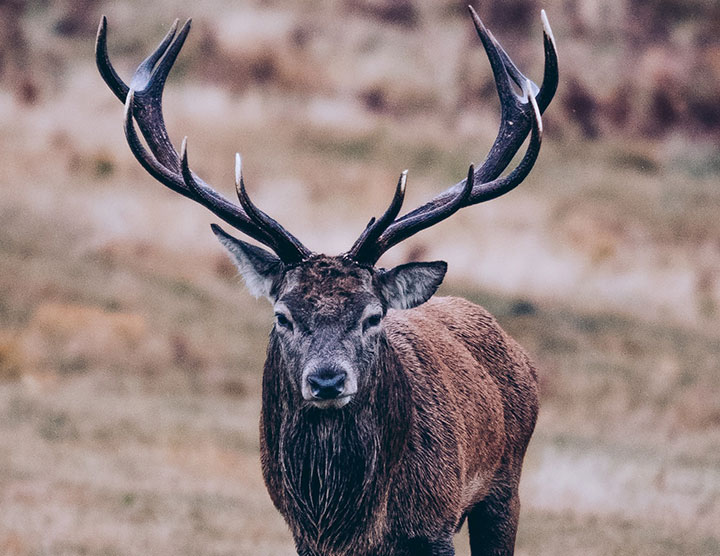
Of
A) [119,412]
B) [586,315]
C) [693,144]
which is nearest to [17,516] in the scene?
[119,412]

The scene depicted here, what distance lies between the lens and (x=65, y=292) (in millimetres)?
18031

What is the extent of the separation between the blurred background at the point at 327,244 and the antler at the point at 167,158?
102 centimetres

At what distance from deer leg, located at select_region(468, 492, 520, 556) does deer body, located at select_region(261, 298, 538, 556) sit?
0.28 meters

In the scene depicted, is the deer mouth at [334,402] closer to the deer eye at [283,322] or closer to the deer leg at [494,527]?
the deer eye at [283,322]

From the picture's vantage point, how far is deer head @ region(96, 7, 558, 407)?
5820mm

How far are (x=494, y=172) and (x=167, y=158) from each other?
1.79m

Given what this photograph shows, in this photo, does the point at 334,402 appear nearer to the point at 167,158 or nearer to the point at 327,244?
the point at 167,158

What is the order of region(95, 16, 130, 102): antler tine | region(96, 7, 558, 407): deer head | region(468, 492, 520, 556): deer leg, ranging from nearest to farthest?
region(96, 7, 558, 407): deer head
region(95, 16, 130, 102): antler tine
region(468, 492, 520, 556): deer leg

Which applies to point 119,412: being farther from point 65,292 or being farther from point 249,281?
point 249,281

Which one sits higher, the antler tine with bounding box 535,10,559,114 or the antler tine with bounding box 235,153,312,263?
the antler tine with bounding box 535,10,559,114

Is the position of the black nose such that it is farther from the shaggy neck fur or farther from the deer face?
Answer: the shaggy neck fur

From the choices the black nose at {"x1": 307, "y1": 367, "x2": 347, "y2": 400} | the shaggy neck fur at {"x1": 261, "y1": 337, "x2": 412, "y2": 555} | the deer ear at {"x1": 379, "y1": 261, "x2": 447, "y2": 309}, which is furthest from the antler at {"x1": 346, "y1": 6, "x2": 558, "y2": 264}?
the black nose at {"x1": 307, "y1": 367, "x2": 347, "y2": 400}

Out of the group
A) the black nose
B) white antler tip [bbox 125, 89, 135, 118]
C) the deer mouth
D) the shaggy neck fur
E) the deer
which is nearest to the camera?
the black nose

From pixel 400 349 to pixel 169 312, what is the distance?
11861mm
